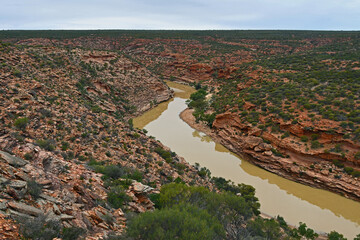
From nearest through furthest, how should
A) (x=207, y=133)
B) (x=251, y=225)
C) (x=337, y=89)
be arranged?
(x=251, y=225), (x=337, y=89), (x=207, y=133)

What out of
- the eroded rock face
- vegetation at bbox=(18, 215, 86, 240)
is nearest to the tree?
the eroded rock face

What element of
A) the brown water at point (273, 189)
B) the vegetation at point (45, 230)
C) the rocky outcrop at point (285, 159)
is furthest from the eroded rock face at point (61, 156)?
the rocky outcrop at point (285, 159)

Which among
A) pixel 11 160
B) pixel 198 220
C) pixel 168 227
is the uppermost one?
pixel 11 160

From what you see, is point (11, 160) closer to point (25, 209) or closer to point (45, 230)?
point (25, 209)

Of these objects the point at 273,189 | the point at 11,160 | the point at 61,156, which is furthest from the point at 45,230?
the point at 273,189

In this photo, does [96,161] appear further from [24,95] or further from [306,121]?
[306,121]

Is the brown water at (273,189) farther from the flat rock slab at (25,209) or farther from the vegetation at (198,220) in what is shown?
the flat rock slab at (25,209)

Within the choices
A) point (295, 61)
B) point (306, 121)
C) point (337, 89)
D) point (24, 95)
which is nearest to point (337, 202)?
point (306, 121)
